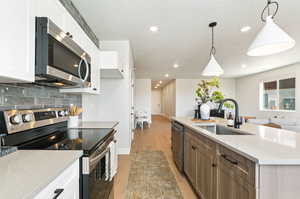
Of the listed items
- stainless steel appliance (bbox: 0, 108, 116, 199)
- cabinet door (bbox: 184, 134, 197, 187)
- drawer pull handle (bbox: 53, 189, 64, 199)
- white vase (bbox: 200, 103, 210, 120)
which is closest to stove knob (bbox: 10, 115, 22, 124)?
stainless steel appliance (bbox: 0, 108, 116, 199)

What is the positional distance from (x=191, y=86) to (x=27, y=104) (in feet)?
→ 28.8

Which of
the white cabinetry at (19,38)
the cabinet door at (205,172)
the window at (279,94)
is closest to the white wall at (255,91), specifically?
the window at (279,94)

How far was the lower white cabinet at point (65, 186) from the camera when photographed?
0.65m

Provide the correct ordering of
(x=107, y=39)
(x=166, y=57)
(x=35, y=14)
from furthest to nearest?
(x=166, y=57), (x=107, y=39), (x=35, y=14)

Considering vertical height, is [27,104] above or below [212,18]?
below

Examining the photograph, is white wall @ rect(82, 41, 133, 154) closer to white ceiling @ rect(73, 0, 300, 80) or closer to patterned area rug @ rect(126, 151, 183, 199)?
white ceiling @ rect(73, 0, 300, 80)

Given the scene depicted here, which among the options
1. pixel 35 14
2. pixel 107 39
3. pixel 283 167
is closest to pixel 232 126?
pixel 283 167

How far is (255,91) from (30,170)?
9.33m

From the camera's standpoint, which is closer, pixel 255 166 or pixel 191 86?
pixel 255 166

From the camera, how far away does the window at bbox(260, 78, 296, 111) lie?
5.80 meters

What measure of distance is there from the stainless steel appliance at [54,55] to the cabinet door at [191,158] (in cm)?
158

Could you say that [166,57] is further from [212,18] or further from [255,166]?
[255,166]

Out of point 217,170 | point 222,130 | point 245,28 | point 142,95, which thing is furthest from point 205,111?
point 142,95

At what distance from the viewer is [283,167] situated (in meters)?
0.88
